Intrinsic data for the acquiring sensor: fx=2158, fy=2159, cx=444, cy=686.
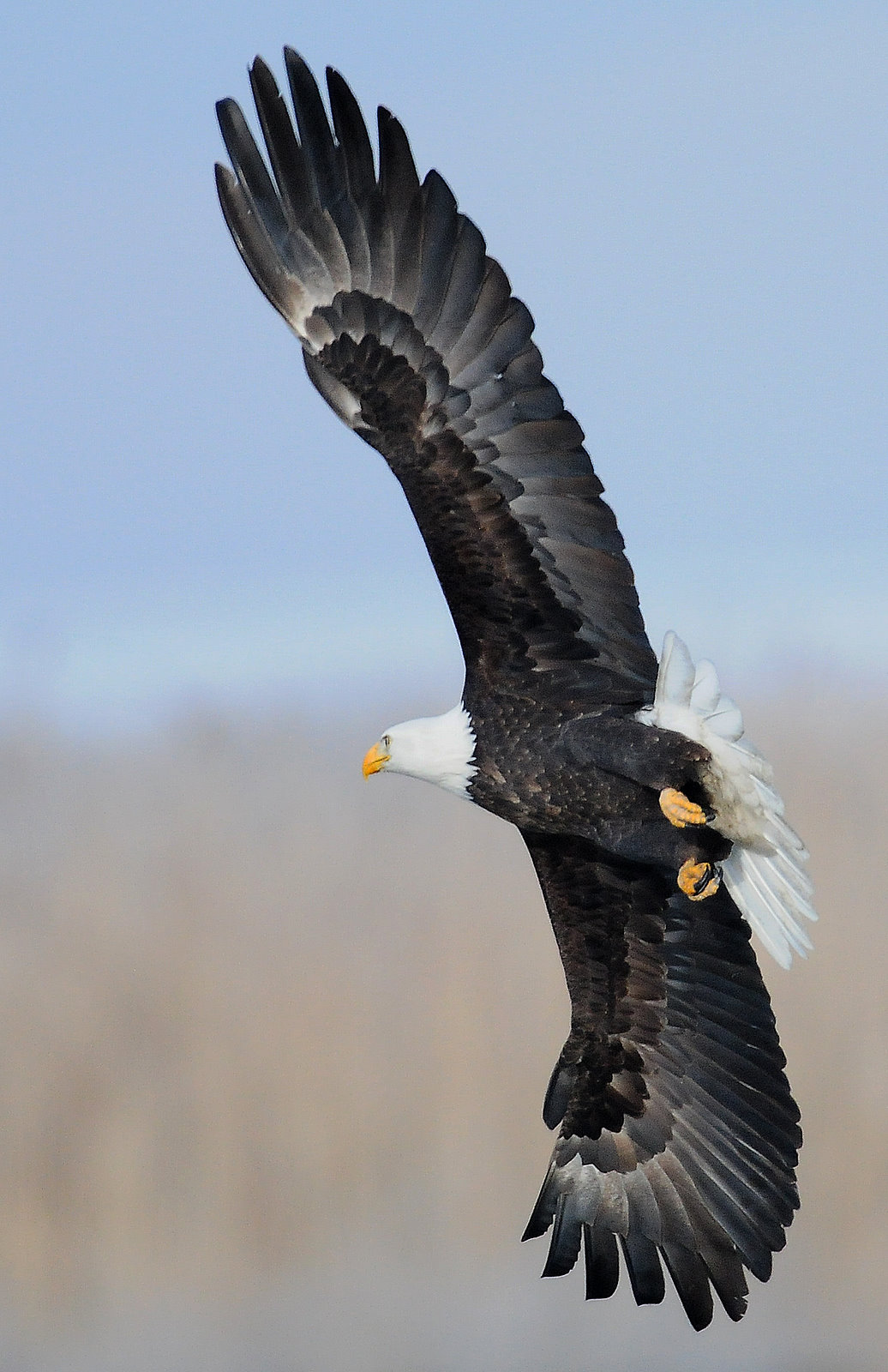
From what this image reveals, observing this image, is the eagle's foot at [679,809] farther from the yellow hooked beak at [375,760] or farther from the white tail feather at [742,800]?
the yellow hooked beak at [375,760]

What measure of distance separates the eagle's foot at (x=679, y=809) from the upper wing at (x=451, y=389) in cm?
37

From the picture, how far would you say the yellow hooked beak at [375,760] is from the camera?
265 inches

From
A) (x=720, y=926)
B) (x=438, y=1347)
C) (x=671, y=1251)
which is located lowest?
(x=438, y=1347)

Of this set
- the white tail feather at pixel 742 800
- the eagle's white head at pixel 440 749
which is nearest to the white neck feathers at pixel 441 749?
the eagle's white head at pixel 440 749

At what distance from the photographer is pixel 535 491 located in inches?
248

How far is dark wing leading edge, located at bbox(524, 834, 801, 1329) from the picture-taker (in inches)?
279

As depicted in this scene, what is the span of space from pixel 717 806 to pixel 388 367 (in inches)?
63.9

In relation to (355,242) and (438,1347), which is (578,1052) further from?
(438,1347)

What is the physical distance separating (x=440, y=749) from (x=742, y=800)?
922 millimetres

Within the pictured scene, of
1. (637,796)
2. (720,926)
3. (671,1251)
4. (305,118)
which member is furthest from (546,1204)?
(305,118)

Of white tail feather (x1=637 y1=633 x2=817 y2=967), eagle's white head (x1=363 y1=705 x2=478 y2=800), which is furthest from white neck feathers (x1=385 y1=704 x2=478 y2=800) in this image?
white tail feather (x1=637 y1=633 x2=817 y2=967)

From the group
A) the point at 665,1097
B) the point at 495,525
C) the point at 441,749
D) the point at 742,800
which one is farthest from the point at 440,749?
the point at 665,1097

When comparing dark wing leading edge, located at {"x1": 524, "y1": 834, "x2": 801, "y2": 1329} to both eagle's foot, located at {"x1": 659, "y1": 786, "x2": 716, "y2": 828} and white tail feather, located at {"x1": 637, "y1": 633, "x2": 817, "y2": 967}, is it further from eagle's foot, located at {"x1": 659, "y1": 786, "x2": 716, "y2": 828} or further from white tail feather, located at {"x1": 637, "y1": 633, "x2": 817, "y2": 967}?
eagle's foot, located at {"x1": 659, "y1": 786, "x2": 716, "y2": 828}

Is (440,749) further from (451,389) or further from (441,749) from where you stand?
(451,389)
